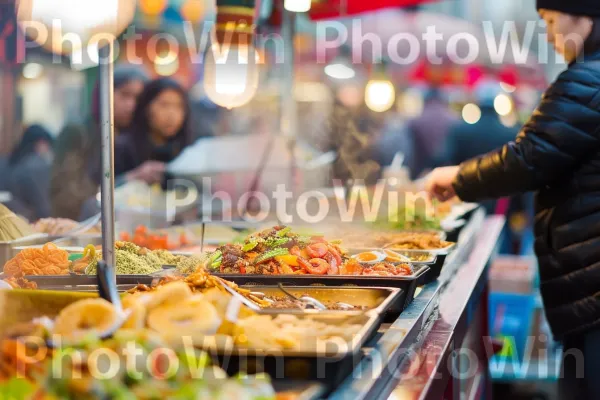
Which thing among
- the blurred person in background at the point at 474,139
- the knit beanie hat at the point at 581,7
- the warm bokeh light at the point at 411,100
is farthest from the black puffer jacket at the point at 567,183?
the warm bokeh light at the point at 411,100

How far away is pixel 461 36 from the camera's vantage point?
10.2 m

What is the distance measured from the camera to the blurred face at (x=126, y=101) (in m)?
5.95

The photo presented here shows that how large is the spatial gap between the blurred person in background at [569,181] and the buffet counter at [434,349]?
1.15 ft

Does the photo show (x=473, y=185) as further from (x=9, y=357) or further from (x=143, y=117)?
(x=143, y=117)

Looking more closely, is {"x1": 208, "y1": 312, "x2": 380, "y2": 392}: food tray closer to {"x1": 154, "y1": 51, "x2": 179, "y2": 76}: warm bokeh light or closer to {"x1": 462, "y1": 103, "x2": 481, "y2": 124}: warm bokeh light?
{"x1": 154, "y1": 51, "x2": 179, "y2": 76}: warm bokeh light

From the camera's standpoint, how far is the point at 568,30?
10.1 feet

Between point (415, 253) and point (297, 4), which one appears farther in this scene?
point (297, 4)

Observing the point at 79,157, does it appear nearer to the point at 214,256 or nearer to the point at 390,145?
the point at 390,145

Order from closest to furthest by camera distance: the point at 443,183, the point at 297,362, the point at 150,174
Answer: the point at 297,362
the point at 443,183
the point at 150,174

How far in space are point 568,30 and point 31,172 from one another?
4.85 metres

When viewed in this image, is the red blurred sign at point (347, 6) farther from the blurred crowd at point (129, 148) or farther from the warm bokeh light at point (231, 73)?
the blurred crowd at point (129, 148)

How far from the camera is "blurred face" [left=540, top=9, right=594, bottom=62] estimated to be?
9.95 feet

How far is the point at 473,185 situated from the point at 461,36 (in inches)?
290

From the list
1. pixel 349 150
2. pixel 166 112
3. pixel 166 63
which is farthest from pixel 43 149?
pixel 349 150
